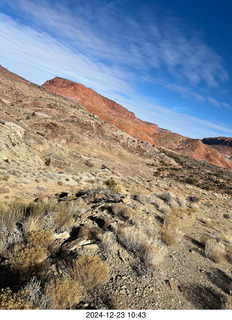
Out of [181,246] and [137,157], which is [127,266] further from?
[137,157]

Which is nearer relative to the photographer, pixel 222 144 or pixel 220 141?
pixel 222 144

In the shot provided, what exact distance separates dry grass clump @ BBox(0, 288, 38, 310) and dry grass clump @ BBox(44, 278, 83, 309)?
248mm

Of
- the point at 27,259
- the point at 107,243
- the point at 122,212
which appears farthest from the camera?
the point at 122,212

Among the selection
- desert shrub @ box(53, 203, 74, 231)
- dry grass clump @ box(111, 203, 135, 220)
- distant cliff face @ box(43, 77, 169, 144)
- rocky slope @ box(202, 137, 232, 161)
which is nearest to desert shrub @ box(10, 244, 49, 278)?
desert shrub @ box(53, 203, 74, 231)

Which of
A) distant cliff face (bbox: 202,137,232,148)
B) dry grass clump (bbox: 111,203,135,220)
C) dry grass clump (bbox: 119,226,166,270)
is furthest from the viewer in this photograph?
distant cliff face (bbox: 202,137,232,148)

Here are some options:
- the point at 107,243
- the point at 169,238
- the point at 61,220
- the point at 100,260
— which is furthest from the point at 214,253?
the point at 61,220

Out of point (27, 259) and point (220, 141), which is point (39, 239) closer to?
point (27, 259)

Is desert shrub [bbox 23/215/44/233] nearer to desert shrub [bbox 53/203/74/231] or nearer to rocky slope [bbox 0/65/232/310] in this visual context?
rocky slope [bbox 0/65/232/310]

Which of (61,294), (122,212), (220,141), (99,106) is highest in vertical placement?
(220,141)

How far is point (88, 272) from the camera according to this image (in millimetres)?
3230

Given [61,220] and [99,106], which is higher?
[99,106]

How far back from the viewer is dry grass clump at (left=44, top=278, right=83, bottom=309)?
2.55 m

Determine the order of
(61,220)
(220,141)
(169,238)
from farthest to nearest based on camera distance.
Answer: (220,141) < (169,238) < (61,220)

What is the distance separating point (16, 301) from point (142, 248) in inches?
130
